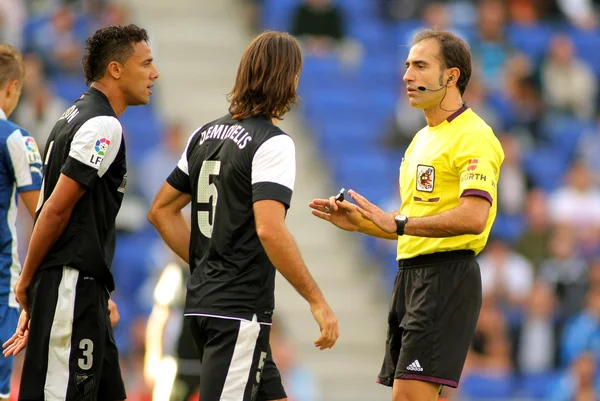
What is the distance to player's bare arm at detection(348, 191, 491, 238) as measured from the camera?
217 inches

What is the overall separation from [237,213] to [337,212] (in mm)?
694

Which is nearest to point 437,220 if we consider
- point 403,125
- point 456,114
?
point 456,114

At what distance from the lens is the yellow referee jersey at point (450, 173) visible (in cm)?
559

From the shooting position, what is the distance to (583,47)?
55.1 ft

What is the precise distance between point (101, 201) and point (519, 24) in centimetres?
1254

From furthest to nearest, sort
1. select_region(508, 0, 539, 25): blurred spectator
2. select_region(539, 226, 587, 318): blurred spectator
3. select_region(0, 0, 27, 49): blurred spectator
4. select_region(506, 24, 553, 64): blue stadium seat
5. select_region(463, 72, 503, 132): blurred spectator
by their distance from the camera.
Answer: select_region(508, 0, 539, 25): blurred spectator, select_region(506, 24, 553, 64): blue stadium seat, select_region(463, 72, 503, 132): blurred spectator, select_region(0, 0, 27, 49): blurred spectator, select_region(539, 226, 587, 318): blurred spectator

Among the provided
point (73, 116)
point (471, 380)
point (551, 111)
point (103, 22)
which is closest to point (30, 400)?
Result: point (73, 116)

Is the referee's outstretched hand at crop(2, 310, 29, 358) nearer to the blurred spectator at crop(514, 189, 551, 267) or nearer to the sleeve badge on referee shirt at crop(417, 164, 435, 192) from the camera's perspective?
the sleeve badge on referee shirt at crop(417, 164, 435, 192)

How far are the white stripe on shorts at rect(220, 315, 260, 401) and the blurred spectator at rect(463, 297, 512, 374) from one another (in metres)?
6.35

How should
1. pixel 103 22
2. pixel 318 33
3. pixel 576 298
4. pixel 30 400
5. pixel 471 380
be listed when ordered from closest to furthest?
pixel 30 400
pixel 471 380
pixel 576 298
pixel 103 22
pixel 318 33

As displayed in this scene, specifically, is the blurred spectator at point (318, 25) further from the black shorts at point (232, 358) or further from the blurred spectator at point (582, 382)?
the black shorts at point (232, 358)

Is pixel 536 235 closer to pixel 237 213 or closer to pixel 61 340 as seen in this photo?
pixel 237 213

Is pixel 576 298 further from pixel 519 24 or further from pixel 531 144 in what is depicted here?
pixel 519 24

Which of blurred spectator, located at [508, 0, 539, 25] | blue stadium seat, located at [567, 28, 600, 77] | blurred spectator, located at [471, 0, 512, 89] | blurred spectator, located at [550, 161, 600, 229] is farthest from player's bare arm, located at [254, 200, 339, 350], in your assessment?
blurred spectator, located at [508, 0, 539, 25]
